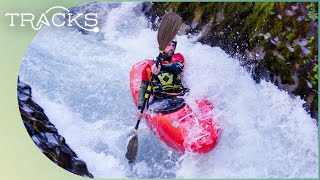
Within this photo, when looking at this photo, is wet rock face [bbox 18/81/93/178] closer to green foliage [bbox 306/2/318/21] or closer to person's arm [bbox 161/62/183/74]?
person's arm [bbox 161/62/183/74]

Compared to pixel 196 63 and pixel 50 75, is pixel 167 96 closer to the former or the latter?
pixel 196 63

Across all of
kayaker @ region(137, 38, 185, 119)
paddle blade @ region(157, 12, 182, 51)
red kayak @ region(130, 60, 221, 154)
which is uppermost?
paddle blade @ region(157, 12, 182, 51)

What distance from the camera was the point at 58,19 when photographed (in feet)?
13.8

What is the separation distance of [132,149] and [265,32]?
1.16 metres

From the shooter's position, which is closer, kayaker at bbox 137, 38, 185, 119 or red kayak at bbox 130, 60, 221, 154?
red kayak at bbox 130, 60, 221, 154

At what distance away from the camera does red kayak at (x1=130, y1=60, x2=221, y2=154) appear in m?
4.05

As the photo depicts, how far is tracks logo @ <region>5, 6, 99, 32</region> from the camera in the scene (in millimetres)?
4172

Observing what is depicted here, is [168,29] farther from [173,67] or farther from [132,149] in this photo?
[132,149]

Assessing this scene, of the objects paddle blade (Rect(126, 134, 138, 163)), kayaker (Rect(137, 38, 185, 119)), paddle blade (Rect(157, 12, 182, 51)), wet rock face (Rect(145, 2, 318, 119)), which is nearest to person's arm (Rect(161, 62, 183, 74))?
kayaker (Rect(137, 38, 185, 119))

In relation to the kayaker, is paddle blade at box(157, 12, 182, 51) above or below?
above

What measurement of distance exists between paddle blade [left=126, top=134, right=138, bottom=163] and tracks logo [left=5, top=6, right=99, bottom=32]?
76cm

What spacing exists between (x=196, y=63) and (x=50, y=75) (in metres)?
0.96

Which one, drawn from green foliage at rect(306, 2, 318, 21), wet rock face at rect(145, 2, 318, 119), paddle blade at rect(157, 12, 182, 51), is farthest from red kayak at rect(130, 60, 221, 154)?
green foliage at rect(306, 2, 318, 21)

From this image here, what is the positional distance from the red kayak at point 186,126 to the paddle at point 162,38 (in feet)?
0.27
